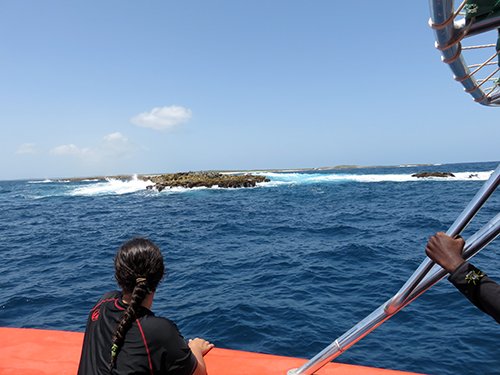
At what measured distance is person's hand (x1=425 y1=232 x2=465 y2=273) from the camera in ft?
5.09

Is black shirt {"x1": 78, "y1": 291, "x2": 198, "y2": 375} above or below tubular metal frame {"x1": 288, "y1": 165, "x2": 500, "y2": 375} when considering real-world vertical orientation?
below

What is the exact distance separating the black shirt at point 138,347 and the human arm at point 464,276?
1.45 meters

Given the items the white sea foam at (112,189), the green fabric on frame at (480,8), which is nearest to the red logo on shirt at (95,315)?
the green fabric on frame at (480,8)

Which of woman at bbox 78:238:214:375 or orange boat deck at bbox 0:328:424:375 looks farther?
orange boat deck at bbox 0:328:424:375

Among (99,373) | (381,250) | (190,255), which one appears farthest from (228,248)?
(99,373)

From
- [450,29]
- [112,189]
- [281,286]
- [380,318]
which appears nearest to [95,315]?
[380,318]

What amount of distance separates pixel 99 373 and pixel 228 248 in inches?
470

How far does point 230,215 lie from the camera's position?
74.8 feet

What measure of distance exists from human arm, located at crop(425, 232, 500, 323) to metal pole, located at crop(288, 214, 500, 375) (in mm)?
61

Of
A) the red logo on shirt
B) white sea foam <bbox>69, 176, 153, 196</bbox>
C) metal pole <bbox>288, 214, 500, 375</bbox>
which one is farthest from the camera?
white sea foam <bbox>69, 176, 153, 196</bbox>

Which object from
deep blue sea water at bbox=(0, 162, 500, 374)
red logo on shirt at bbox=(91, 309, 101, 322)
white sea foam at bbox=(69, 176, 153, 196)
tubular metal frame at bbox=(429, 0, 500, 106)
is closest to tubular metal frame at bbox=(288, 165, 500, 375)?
tubular metal frame at bbox=(429, 0, 500, 106)

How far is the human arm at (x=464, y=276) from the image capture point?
1.42 metres

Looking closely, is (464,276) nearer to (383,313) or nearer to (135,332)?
(383,313)

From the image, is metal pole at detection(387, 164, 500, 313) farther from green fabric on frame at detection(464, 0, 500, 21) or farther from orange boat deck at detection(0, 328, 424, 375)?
orange boat deck at detection(0, 328, 424, 375)
